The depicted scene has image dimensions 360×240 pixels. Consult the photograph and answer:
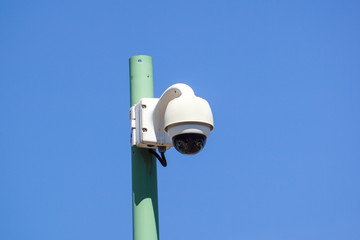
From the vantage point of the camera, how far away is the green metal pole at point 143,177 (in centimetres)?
236

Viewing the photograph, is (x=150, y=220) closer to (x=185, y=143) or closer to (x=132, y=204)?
(x=132, y=204)

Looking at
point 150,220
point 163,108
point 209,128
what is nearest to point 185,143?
point 209,128

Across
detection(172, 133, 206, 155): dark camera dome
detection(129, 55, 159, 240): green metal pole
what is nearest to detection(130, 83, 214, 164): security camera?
detection(172, 133, 206, 155): dark camera dome

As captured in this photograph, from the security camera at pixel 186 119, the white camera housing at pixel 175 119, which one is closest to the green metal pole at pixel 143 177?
the white camera housing at pixel 175 119

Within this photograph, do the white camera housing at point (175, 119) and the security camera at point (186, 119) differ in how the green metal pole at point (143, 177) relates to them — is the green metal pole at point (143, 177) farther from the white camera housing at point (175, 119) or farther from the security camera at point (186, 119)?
the security camera at point (186, 119)

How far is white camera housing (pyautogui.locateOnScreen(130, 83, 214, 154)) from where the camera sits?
6.83 ft

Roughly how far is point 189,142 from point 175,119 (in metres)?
0.10

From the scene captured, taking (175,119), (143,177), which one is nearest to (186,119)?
(175,119)

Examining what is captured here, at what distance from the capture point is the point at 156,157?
8.20ft

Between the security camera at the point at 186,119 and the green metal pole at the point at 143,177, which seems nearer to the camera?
the security camera at the point at 186,119

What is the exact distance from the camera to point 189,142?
6.89 ft

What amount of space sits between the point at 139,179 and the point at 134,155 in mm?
118

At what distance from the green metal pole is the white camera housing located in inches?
3.8

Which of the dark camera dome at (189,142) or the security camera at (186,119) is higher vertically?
the security camera at (186,119)
